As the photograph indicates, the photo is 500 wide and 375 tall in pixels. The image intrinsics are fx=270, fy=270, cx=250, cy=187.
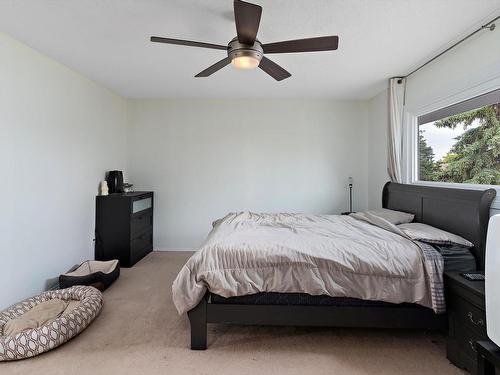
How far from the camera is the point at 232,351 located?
6.35 feet

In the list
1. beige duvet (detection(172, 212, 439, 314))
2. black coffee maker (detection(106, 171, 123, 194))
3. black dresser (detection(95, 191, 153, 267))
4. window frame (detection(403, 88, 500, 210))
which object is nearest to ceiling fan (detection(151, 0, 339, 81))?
beige duvet (detection(172, 212, 439, 314))

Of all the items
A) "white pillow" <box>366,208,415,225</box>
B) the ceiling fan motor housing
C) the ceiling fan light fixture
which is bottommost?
"white pillow" <box>366,208,415,225</box>

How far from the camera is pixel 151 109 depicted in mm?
4480

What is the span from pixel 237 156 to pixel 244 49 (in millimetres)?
2546

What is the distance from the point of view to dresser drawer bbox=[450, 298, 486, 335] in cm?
157

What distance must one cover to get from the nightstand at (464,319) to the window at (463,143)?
42.5 inches

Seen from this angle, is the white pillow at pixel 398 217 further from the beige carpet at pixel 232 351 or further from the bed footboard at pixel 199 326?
the bed footboard at pixel 199 326

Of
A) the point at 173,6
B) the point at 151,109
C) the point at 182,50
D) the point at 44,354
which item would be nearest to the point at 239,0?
the point at 173,6

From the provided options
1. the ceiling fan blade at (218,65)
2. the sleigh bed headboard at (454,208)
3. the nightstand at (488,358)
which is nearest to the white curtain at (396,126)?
the sleigh bed headboard at (454,208)

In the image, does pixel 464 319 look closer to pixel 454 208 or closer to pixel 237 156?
pixel 454 208

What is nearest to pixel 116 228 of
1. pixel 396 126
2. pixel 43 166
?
pixel 43 166

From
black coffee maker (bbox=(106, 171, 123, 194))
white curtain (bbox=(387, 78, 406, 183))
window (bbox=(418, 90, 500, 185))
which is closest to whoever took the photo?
window (bbox=(418, 90, 500, 185))

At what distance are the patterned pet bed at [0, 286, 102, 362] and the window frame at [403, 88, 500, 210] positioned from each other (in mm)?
3394

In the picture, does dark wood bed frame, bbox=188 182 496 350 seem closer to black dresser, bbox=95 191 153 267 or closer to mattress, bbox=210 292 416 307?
mattress, bbox=210 292 416 307
